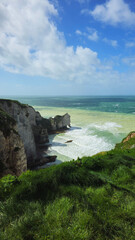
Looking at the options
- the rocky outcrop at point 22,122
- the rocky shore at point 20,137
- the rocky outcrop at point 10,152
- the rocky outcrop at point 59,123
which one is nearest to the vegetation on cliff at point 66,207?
the rocky outcrop at point 10,152

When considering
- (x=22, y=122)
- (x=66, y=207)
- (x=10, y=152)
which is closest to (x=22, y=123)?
(x=22, y=122)

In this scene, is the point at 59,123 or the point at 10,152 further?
the point at 59,123

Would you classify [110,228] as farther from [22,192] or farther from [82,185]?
[22,192]

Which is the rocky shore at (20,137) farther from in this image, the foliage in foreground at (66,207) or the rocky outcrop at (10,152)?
the foliage in foreground at (66,207)


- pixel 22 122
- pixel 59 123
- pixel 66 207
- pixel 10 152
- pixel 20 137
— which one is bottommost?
pixel 59 123

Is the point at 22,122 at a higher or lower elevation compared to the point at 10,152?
higher

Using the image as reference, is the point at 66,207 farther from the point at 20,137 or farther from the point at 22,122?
the point at 22,122

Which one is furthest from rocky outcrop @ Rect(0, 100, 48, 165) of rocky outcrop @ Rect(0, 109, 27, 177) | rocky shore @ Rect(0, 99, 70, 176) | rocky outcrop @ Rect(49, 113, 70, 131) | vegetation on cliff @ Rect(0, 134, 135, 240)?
rocky outcrop @ Rect(49, 113, 70, 131)

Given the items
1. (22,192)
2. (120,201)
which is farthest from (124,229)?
(22,192)
